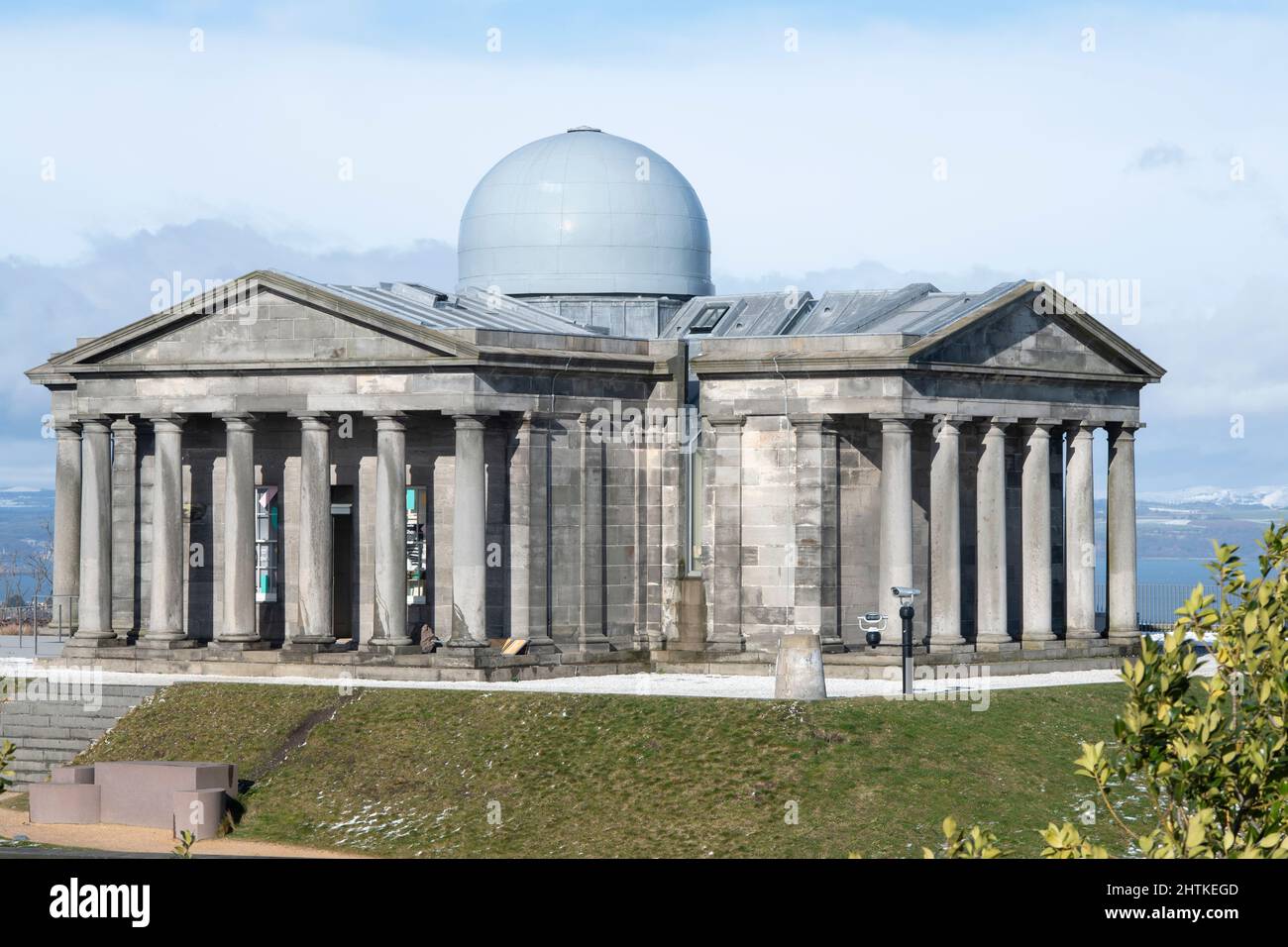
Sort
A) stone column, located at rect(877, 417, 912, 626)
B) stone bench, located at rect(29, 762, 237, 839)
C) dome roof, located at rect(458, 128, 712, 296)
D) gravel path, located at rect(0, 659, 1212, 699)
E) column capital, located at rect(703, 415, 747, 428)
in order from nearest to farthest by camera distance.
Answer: stone bench, located at rect(29, 762, 237, 839) → gravel path, located at rect(0, 659, 1212, 699) → stone column, located at rect(877, 417, 912, 626) → column capital, located at rect(703, 415, 747, 428) → dome roof, located at rect(458, 128, 712, 296)

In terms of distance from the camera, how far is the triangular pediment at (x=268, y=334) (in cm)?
5681

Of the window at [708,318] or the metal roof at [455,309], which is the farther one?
the window at [708,318]

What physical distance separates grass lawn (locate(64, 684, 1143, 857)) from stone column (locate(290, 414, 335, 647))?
6013 mm

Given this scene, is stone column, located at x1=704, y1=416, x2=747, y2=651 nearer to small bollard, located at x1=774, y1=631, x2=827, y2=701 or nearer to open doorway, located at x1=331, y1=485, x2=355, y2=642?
small bollard, located at x1=774, y1=631, x2=827, y2=701

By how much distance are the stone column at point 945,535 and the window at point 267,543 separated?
18364 mm

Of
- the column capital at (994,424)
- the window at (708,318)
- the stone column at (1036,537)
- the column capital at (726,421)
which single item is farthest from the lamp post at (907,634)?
the window at (708,318)

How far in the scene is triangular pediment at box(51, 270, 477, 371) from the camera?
56.8 metres

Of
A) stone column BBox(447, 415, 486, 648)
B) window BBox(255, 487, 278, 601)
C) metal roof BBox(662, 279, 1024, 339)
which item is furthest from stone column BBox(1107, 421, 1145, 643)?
window BBox(255, 487, 278, 601)

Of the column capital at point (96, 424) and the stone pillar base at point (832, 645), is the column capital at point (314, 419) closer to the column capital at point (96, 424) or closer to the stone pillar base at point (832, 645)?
the column capital at point (96, 424)

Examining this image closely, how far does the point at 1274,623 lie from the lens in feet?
68.9

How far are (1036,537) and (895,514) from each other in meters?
6.11

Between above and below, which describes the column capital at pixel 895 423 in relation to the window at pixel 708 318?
below

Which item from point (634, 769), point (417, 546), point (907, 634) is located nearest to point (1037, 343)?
point (907, 634)
